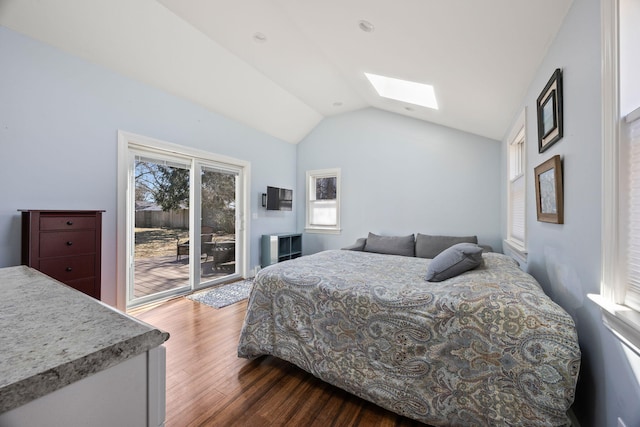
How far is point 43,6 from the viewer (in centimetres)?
205

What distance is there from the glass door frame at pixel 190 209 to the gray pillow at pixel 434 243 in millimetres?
2753

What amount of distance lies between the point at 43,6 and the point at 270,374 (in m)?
3.40

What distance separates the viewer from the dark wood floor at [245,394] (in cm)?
150

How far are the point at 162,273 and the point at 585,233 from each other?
4.13 metres

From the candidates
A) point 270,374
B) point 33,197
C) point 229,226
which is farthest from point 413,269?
point 33,197

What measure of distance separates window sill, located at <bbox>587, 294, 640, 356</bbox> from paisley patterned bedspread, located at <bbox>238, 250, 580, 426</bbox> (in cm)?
21

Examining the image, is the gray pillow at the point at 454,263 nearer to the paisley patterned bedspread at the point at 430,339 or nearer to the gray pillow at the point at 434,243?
the paisley patterned bedspread at the point at 430,339

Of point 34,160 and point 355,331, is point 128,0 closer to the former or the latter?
point 34,160

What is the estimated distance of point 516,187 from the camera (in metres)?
2.86

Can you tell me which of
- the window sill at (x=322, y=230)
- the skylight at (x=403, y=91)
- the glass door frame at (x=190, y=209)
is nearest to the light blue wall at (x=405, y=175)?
the window sill at (x=322, y=230)

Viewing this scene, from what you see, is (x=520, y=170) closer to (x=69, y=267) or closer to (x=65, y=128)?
(x=69, y=267)

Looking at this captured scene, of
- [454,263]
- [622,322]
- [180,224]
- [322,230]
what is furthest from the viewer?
[322,230]

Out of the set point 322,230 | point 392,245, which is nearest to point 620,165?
point 392,245

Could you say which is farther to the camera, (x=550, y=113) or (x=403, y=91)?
(x=403, y=91)
